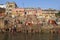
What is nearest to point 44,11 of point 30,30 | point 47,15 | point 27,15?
point 47,15

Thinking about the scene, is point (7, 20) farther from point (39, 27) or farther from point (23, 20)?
point (39, 27)

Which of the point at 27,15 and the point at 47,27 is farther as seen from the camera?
the point at 27,15

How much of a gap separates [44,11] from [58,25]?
21.7ft

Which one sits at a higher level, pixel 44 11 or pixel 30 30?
pixel 44 11

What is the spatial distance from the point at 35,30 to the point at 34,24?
5.61 feet

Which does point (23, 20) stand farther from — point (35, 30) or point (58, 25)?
point (58, 25)

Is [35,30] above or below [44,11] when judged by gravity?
below

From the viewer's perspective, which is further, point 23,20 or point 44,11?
point 44,11

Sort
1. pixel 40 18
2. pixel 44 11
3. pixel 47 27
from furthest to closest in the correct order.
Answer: pixel 44 11
pixel 40 18
pixel 47 27

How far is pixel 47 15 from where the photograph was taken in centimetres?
5288

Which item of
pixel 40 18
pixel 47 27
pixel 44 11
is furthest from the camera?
pixel 44 11

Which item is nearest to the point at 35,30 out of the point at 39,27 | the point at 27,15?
the point at 39,27

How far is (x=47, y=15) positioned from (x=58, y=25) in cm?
532

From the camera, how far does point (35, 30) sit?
47219 mm
